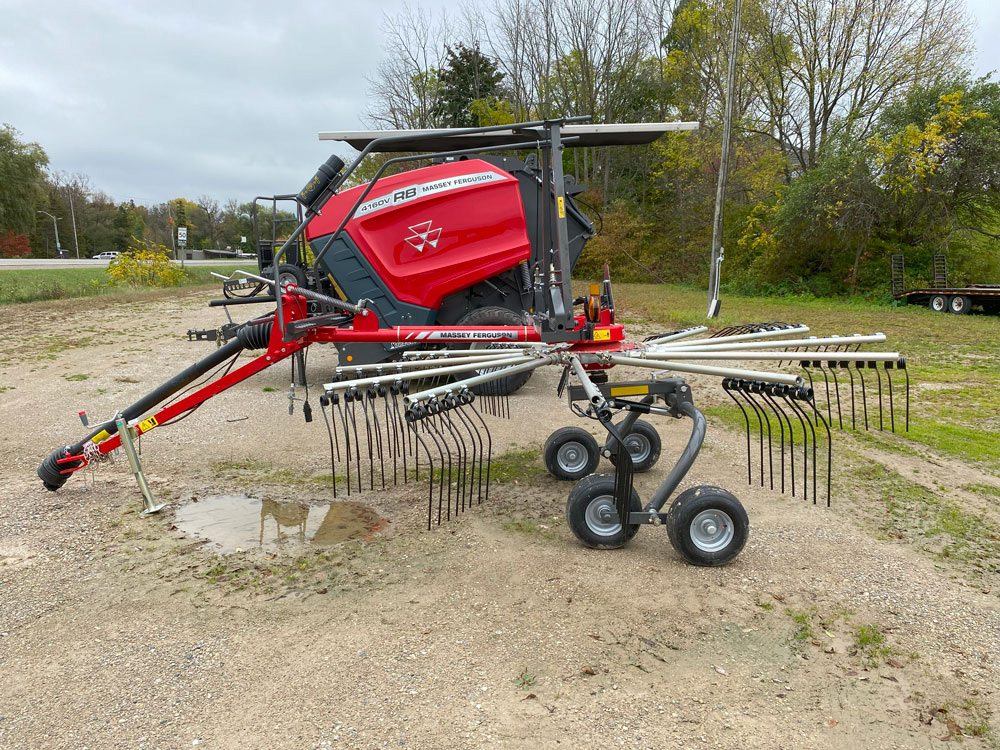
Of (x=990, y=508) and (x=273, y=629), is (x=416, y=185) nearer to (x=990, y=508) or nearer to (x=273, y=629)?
(x=273, y=629)

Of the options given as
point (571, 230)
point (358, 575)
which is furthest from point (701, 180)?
point (358, 575)

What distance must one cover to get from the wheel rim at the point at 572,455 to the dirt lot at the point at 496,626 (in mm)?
208

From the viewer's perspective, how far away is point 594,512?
3973 millimetres

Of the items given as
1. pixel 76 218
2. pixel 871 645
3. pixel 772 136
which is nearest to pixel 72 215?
pixel 76 218

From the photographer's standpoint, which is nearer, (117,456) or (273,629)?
(273,629)

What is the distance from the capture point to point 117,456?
19.3ft

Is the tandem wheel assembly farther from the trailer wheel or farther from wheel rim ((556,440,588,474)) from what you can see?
the trailer wheel

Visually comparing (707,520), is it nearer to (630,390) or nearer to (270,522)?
(630,390)

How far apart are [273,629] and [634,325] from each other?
1130 centimetres

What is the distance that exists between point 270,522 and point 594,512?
86.6 inches

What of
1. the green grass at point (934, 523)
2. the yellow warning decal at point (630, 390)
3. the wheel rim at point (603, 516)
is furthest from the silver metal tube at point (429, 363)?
the green grass at point (934, 523)

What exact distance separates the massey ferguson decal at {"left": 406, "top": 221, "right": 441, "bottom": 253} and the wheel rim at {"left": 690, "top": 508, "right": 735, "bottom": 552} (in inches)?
193

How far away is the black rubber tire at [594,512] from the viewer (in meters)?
3.92

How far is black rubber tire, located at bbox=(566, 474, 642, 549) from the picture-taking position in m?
3.92
